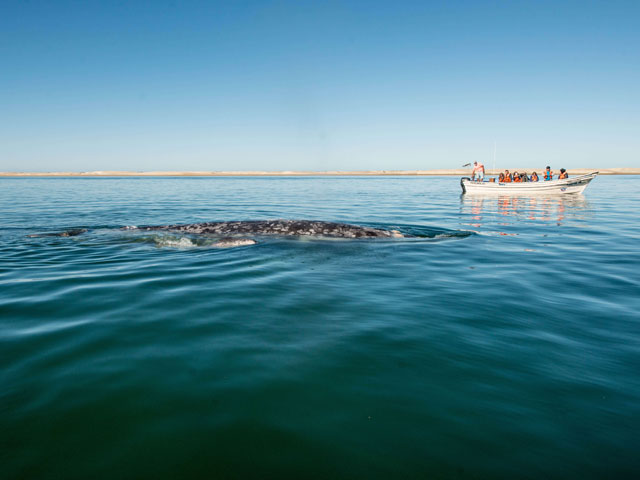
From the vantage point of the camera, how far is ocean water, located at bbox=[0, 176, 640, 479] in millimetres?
2404

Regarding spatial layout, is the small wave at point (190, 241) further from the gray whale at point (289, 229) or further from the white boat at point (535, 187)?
the white boat at point (535, 187)

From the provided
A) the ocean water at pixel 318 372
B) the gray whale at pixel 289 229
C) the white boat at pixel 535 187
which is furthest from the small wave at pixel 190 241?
the white boat at pixel 535 187

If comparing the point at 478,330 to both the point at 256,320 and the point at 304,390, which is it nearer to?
the point at 304,390

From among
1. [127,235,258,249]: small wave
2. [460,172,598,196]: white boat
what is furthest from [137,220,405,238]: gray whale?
[460,172,598,196]: white boat

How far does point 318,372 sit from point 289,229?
27.6 feet

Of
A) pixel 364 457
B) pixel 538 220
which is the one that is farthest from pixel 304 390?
pixel 538 220

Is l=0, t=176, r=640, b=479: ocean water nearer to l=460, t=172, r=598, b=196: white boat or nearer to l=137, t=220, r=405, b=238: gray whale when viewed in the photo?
l=137, t=220, r=405, b=238: gray whale

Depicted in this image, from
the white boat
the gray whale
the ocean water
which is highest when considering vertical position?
the white boat

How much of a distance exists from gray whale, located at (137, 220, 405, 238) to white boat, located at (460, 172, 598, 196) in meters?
24.8

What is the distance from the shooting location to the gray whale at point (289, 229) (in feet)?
37.1

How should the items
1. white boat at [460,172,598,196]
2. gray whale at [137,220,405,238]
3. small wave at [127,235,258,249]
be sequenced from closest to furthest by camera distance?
small wave at [127,235,258,249], gray whale at [137,220,405,238], white boat at [460,172,598,196]

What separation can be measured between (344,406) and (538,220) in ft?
54.9

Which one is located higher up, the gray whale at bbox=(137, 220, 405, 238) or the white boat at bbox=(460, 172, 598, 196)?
the white boat at bbox=(460, 172, 598, 196)

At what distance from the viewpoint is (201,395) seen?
3039 mm
